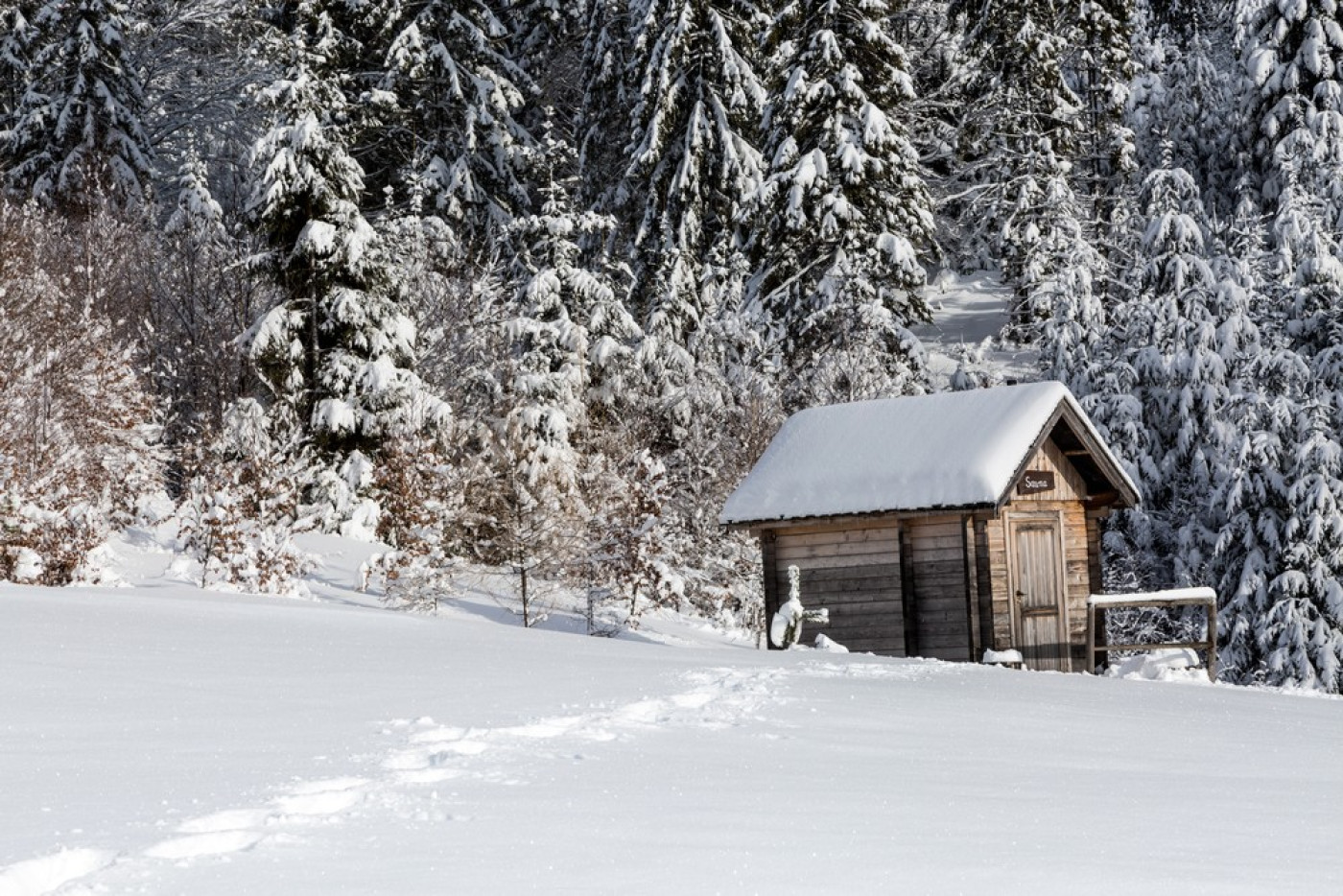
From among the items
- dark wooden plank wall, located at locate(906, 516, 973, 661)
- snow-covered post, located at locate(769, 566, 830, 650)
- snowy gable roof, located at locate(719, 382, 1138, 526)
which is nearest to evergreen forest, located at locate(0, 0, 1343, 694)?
snowy gable roof, located at locate(719, 382, 1138, 526)

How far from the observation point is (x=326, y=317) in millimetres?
25109

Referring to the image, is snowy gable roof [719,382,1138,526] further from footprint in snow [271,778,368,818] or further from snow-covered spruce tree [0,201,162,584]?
footprint in snow [271,778,368,818]

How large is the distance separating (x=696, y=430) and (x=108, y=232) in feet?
39.5

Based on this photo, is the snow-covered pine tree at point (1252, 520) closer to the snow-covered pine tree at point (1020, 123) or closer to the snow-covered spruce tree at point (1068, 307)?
the snow-covered spruce tree at point (1068, 307)

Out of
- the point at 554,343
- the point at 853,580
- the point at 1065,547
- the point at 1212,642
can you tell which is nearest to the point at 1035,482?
the point at 1065,547

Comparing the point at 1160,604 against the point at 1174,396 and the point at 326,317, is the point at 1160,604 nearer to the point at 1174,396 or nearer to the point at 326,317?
the point at 1174,396

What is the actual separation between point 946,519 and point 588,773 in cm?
1262

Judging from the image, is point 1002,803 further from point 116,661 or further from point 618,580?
point 618,580

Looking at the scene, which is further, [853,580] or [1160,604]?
[853,580]

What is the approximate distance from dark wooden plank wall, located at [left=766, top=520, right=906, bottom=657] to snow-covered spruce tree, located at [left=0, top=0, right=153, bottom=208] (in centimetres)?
2181

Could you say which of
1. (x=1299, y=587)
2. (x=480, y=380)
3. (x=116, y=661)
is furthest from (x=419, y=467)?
(x=1299, y=587)

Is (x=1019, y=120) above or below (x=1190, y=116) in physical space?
below

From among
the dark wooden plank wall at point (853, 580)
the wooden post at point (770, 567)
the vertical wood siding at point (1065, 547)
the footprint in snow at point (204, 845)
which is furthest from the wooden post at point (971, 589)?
the footprint in snow at point (204, 845)

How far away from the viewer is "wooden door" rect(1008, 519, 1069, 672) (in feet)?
68.0
